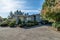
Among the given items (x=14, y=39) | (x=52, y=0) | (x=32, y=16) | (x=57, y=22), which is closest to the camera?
(x=14, y=39)

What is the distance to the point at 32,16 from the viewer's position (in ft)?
133

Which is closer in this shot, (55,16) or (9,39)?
(9,39)

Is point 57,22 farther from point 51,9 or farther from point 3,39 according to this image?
point 3,39

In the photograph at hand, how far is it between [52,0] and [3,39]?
1423 centimetres

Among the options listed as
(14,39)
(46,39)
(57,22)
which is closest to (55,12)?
(57,22)

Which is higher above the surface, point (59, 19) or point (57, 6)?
point (57, 6)

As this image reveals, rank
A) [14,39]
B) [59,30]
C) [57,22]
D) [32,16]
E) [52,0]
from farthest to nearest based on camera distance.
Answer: [32,16]
[52,0]
[57,22]
[59,30]
[14,39]

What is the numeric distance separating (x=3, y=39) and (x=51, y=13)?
10425 millimetres

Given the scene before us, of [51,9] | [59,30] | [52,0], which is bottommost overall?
[59,30]

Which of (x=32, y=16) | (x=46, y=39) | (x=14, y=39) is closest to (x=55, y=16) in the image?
(x=46, y=39)

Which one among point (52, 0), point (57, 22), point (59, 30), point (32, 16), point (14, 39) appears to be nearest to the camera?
point (14, 39)

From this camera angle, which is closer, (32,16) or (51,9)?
(51,9)

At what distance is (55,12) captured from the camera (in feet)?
72.4

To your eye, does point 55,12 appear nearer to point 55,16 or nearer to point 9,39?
point 55,16
